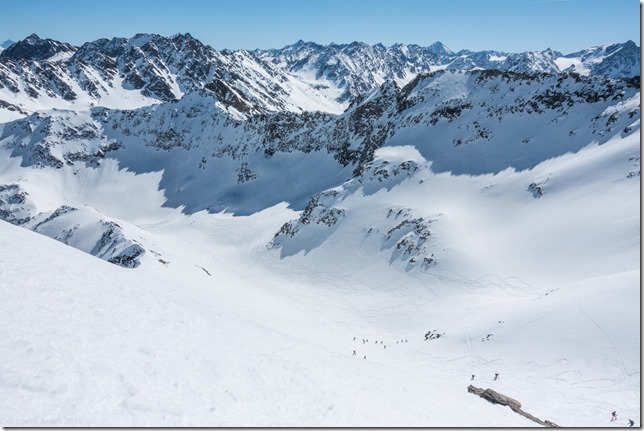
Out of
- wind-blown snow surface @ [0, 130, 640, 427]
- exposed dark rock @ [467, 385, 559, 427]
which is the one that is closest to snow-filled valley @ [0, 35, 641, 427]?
wind-blown snow surface @ [0, 130, 640, 427]

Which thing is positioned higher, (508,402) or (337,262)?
(337,262)

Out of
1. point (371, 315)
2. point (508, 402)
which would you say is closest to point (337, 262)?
point (371, 315)

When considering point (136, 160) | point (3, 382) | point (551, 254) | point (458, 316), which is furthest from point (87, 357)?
point (136, 160)

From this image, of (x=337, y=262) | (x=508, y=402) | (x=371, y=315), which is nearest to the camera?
(x=508, y=402)

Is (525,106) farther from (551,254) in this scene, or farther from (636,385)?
(636,385)

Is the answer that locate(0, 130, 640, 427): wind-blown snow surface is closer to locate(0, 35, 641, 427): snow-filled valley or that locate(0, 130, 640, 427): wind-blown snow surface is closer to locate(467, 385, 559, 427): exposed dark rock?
locate(0, 35, 641, 427): snow-filled valley

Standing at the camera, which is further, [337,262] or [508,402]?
[337,262]

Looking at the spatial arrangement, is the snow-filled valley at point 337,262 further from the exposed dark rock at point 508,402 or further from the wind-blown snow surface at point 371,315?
the exposed dark rock at point 508,402

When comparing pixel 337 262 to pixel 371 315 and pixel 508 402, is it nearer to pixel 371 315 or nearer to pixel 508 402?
pixel 371 315
